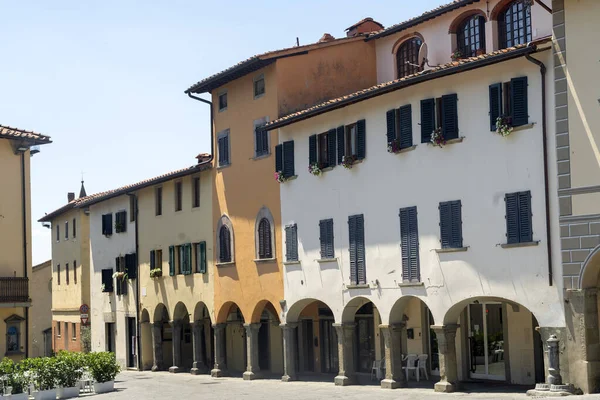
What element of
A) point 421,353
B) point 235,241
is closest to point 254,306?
point 235,241

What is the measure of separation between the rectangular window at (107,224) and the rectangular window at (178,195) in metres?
8.25

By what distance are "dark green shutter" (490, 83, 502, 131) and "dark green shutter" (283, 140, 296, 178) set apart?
1012cm

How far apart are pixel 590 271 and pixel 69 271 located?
134ft

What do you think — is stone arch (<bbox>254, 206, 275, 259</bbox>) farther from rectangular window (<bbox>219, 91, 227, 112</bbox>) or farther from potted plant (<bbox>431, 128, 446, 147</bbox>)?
potted plant (<bbox>431, 128, 446, 147</bbox>)

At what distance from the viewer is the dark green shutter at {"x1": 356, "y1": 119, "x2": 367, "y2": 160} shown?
31281 mm

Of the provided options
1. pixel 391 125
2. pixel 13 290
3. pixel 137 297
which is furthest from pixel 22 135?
pixel 391 125

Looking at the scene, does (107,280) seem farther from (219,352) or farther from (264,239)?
(264,239)

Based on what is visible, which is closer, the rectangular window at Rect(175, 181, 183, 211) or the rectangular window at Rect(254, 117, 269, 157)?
the rectangular window at Rect(254, 117, 269, 157)

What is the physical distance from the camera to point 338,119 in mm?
32594

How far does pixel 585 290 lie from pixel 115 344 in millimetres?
31261

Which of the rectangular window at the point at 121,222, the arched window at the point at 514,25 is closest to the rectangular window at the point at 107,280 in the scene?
the rectangular window at the point at 121,222

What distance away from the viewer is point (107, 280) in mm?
51156

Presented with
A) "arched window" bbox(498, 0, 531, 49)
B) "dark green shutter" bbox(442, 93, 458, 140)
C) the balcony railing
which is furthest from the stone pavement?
"arched window" bbox(498, 0, 531, 49)

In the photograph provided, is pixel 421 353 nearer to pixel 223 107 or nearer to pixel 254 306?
pixel 254 306
